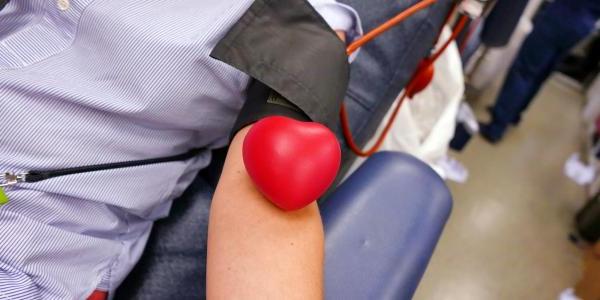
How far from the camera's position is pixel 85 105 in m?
0.44

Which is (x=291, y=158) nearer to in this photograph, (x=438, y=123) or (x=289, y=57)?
(x=289, y=57)

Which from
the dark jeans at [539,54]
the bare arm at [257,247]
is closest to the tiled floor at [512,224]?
the dark jeans at [539,54]

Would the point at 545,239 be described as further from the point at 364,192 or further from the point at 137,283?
the point at 137,283

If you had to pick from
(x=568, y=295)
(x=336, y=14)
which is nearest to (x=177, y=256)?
(x=336, y=14)

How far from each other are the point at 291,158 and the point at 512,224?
133 centimetres

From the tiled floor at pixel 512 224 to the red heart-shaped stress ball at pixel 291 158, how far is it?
94cm

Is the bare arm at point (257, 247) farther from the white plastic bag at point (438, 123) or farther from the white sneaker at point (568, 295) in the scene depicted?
the white sneaker at point (568, 295)

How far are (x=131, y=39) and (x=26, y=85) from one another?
121mm

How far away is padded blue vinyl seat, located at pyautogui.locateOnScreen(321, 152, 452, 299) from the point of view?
1.57 feet

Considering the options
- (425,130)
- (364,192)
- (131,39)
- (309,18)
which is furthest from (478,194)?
(131,39)

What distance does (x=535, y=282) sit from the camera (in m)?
1.24

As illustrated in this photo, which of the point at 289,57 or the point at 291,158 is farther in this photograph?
the point at 289,57

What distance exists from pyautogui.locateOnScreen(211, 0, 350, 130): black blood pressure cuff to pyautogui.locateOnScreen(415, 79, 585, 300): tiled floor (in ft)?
2.99

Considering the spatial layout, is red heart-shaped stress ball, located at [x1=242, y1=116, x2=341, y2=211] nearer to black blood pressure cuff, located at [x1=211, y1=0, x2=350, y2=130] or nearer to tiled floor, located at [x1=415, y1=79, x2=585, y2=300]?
black blood pressure cuff, located at [x1=211, y1=0, x2=350, y2=130]
